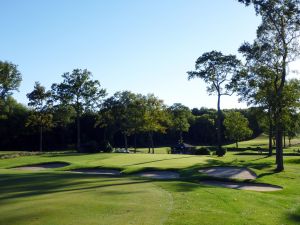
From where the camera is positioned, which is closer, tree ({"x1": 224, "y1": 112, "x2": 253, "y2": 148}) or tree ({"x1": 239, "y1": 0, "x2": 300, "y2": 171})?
tree ({"x1": 239, "y1": 0, "x2": 300, "y2": 171})

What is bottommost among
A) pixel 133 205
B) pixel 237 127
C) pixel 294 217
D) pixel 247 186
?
pixel 247 186

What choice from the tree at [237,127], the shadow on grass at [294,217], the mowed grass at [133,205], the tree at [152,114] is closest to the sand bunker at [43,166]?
the mowed grass at [133,205]

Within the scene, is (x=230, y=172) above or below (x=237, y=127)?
below

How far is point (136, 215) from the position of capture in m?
13.9

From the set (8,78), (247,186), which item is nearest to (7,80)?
(8,78)

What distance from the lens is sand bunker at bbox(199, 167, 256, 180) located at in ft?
105

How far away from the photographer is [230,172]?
34.4 meters

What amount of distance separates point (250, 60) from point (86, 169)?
2033 cm

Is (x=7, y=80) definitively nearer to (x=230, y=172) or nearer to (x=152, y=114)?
(x=152, y=114)

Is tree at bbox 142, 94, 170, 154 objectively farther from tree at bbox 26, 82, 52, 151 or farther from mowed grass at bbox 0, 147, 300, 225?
mowed grass at bbox 0, 147, 300, 225

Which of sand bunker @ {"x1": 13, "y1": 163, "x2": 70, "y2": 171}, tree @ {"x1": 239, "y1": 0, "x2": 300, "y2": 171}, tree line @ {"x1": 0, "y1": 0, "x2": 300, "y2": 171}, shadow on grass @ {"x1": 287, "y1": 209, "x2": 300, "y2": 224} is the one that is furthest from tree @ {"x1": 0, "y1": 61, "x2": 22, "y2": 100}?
shadow on grass @ {"x1": 287, "y1": 209, "x2": 300, "y2": 224}

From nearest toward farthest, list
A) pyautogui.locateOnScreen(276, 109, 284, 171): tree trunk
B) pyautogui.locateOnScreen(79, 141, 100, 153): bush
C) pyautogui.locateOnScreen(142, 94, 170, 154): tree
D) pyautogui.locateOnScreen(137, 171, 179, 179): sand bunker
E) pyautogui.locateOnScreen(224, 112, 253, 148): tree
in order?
pyautogui.locateOnScreen(137, 171, 179, 179): sand bunker
pyautogui.locateOnScreen(276, 109, 284, 171): tree trunk
pyautogui.locateOnScreen(79, 141, 100, 153): bush
pyautogui.locateOnScreen(142, 94, 170, 154): tree
pyautogui.locateOnScreen(224, 112, 253, 148): tree

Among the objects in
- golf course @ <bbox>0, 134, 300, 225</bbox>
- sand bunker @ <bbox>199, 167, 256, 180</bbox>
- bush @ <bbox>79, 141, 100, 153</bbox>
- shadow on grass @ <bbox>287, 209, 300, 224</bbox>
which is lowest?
shadow on grass @ <bbox>287, 209, 300, 224</bbox>

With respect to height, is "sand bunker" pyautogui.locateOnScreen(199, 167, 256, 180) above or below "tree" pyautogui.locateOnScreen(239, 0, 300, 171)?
below
